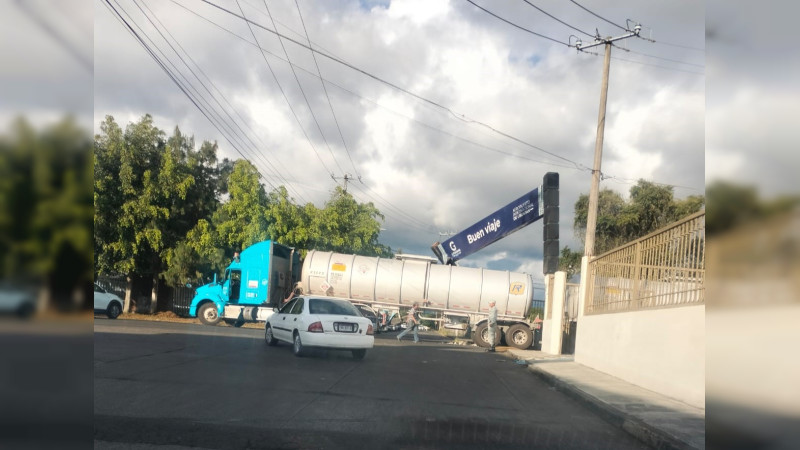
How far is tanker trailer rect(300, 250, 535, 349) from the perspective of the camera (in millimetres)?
24172

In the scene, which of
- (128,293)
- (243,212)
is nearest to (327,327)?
(243,212)

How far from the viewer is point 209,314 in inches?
1000

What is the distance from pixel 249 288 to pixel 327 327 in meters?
11.5

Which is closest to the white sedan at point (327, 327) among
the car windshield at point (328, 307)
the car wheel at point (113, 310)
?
the car windshield at point (328, 307)

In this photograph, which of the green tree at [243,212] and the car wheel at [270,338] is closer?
the car wheel at [270,338]

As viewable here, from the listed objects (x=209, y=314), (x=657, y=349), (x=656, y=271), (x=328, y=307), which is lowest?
(x=209, y=314)

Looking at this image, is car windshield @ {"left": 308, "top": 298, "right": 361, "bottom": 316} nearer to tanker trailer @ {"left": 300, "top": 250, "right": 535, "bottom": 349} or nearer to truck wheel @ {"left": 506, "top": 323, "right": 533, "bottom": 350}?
tanker trailer @ {"left": 300, "top": 250, "right": 535, "bottom": 349}

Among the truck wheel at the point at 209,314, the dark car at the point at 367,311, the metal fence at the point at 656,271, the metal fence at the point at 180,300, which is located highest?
the metal fence at the point at 656,271

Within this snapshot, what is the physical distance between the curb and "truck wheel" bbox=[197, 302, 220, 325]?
1747 centimetres

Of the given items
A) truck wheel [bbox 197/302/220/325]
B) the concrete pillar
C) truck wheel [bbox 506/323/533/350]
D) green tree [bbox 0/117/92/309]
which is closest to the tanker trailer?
truck wheel [bbox 506/323/533/350]

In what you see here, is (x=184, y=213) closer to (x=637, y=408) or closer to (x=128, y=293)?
(x=128, y=293)

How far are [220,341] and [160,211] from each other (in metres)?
13.1

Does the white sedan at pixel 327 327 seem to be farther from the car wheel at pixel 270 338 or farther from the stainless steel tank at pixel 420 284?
the stainless steel tank at pixel 420 284

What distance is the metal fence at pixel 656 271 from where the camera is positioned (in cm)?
841
